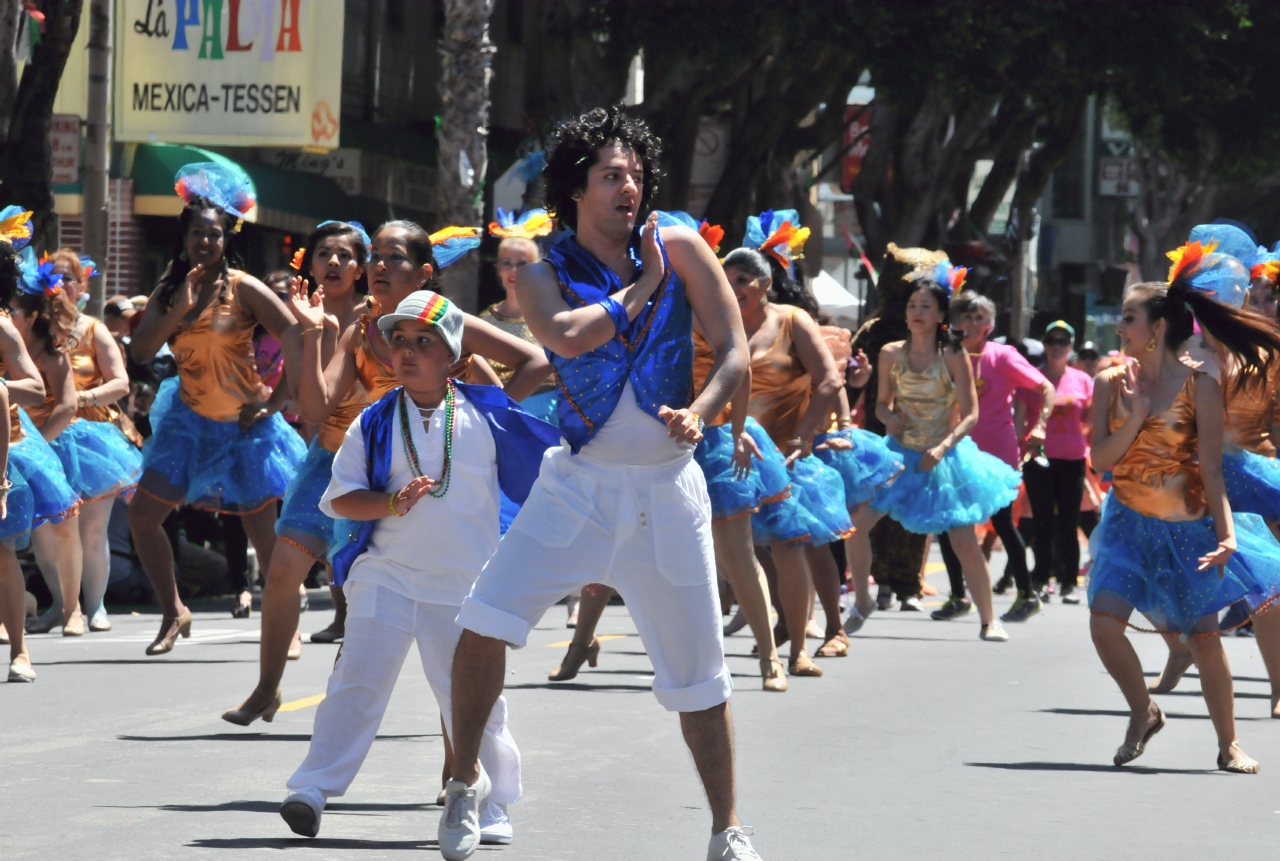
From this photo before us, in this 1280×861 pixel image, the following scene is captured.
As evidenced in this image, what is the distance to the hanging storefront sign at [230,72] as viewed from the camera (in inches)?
813

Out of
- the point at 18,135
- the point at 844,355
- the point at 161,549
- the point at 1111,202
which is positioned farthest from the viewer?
the point at 1111,202

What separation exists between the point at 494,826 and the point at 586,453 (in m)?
1.11

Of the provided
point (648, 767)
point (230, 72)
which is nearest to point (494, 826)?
point (648, 767)

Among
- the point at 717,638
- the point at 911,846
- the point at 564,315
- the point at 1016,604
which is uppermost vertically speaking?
the point at 564,315

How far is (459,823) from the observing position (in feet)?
18.8

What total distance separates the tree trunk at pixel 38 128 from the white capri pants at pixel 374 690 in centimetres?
973

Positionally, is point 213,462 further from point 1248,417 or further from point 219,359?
point 1248,417

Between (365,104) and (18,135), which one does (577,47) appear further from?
(18,135)

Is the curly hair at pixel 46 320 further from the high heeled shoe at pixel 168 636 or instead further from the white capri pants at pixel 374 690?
the white capri pants at pixel 374 690

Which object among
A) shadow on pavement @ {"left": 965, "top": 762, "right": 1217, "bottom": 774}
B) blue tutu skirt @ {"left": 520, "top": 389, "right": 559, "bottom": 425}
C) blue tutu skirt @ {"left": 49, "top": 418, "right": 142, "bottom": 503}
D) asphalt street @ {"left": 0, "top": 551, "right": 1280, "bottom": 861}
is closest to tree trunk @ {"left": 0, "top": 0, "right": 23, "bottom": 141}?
blue tutu skirt @ {"left": 49, "top": 418, "right": 142, "bottom": 503}

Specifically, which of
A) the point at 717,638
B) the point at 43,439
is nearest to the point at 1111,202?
the point at 43,439

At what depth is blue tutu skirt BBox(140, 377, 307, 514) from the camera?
10406 mm

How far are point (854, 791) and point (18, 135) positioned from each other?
10.1 m

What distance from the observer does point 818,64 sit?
2781 centimetres
